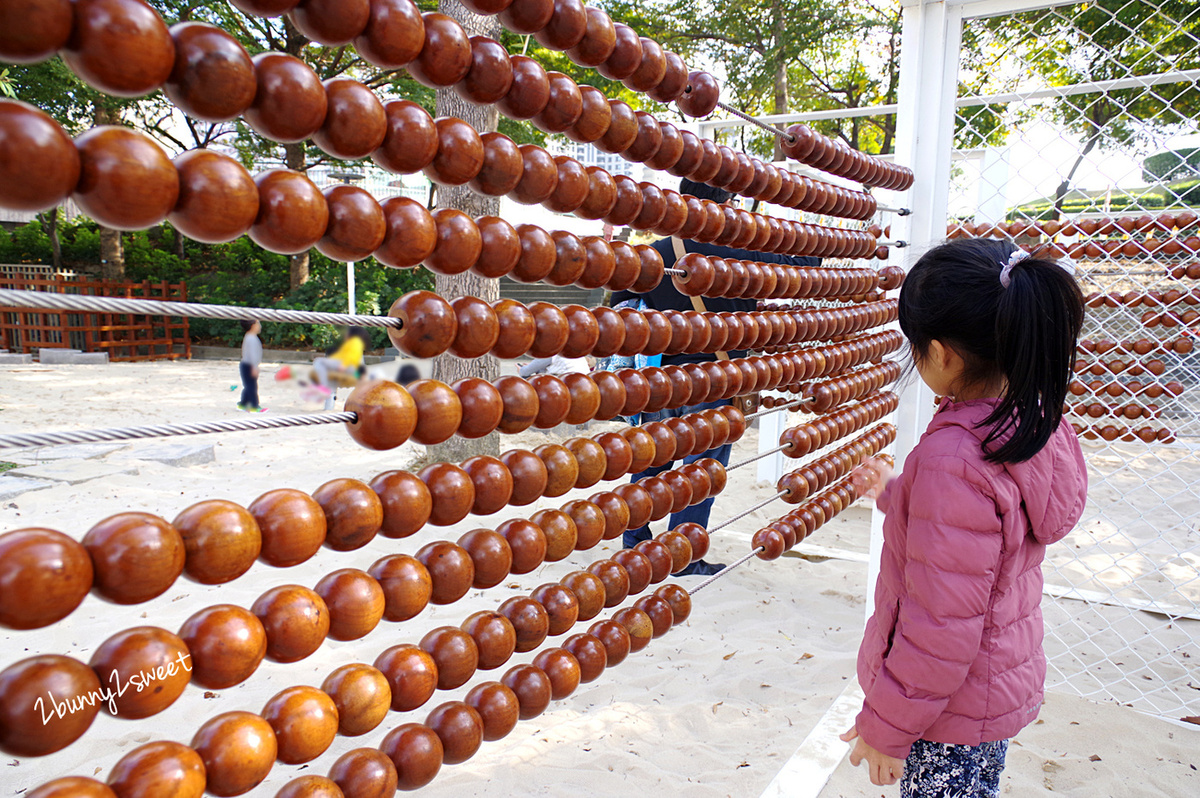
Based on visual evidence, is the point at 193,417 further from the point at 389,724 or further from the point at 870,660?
the point at 870,660

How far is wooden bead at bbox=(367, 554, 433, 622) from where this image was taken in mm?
1256

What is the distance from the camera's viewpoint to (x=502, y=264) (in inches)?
54.9

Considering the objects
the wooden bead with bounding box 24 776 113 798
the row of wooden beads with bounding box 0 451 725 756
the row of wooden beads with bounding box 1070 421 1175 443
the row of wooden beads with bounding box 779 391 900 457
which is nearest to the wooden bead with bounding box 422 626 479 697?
the row of wooden beads with bounding box 0 451 725 756

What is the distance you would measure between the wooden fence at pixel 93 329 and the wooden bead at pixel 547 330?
15207 mm

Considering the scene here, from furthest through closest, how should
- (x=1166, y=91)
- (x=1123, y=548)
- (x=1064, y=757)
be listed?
(x=1166, y=91) < (x=1123, y=548) < (x=1064, y=757)

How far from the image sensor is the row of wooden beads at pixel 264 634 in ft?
2.67

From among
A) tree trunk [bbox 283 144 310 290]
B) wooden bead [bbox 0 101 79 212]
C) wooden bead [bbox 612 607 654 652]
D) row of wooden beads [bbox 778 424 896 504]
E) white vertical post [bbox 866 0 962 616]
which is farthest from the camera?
tree trunk [bbox 283 144 310 290]

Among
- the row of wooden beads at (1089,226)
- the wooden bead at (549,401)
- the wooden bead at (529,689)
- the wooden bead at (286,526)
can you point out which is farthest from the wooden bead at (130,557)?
the row of wooden beads at (1089,226)

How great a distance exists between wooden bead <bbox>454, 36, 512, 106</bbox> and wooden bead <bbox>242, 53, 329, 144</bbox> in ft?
1.08

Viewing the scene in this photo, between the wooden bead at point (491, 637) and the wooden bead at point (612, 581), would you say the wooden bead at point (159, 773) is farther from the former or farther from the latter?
the wooden bead at point (612, 581)

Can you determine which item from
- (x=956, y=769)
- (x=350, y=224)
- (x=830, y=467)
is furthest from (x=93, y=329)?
(x=956, y=769)

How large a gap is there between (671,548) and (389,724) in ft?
4.67

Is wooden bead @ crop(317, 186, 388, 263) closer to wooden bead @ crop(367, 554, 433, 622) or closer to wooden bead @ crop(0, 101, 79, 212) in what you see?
wooden bead @ crop(0, 101, 79, 212)

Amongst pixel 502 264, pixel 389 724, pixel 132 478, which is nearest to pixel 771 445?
pixel 389 724
